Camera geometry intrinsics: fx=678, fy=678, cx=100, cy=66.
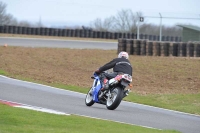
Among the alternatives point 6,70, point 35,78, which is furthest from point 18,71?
point 35,78

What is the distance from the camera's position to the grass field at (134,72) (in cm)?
2034

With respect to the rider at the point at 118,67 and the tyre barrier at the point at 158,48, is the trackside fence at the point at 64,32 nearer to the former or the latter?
the tyre barrier at the point at 158,48

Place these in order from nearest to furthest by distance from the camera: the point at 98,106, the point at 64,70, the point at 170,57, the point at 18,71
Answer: the point at 98,106, the point at 18,71, the point at 64,70, the point at 170,57

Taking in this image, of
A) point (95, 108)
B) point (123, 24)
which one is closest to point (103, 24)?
point (123, 24)

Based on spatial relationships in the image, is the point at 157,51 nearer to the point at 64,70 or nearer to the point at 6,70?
the point at 64,70

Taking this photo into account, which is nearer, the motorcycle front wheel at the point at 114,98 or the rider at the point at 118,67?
the motorcycle front wheel at the point at 114,98

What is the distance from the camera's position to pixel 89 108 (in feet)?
53.0

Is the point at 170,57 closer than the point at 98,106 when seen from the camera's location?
No

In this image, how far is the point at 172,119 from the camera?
1541 cm

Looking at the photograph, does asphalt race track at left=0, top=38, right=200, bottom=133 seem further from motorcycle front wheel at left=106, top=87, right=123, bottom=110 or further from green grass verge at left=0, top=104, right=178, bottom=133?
green grass verge at left=0, top=104, right=178, bottom=133

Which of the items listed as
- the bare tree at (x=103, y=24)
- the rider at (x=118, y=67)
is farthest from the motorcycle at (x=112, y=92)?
the bare tree at (x=103, y=24)

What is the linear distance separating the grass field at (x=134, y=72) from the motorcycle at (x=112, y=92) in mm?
2617

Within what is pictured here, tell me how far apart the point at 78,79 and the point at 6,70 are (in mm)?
3105

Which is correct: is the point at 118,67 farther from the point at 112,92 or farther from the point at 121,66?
the point at 112,92
